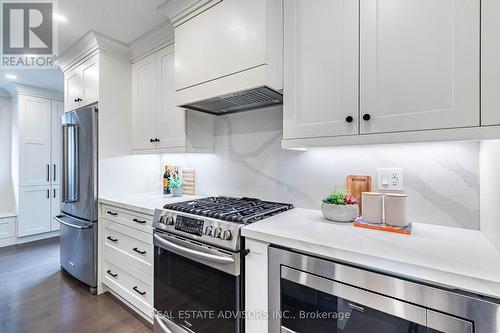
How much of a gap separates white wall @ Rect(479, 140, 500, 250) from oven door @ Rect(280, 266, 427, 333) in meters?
0.45

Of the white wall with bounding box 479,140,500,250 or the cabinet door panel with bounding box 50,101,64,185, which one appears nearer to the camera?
the white wall with bounding box 479,140,500,250

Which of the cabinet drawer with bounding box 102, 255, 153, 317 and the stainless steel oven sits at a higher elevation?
the stainless steel oven

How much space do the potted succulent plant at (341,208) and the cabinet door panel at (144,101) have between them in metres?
1.69

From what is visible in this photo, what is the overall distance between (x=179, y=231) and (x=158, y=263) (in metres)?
0.36

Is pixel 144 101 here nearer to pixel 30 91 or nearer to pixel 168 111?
pixel 168 111

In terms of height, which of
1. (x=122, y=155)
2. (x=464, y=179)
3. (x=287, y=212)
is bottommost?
(x=287, y=212)

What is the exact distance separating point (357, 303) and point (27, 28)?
3132 mm

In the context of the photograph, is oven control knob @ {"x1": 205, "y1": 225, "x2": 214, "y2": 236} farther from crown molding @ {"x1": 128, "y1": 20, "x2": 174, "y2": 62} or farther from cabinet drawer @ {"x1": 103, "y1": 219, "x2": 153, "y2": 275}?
crown molding @ {"x1": 128, "y1": 20, "x2": 174, "y2": 62}

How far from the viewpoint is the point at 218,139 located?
217 cm

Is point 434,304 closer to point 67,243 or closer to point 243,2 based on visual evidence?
point 243,2

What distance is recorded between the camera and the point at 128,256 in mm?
1963

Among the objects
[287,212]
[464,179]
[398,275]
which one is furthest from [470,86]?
[287,212]

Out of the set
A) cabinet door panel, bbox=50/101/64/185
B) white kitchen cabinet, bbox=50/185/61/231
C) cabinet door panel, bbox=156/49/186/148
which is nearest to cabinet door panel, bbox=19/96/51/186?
cabinet door panel, bbox=50/101/64/185

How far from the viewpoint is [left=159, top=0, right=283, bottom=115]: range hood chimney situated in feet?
4.33
